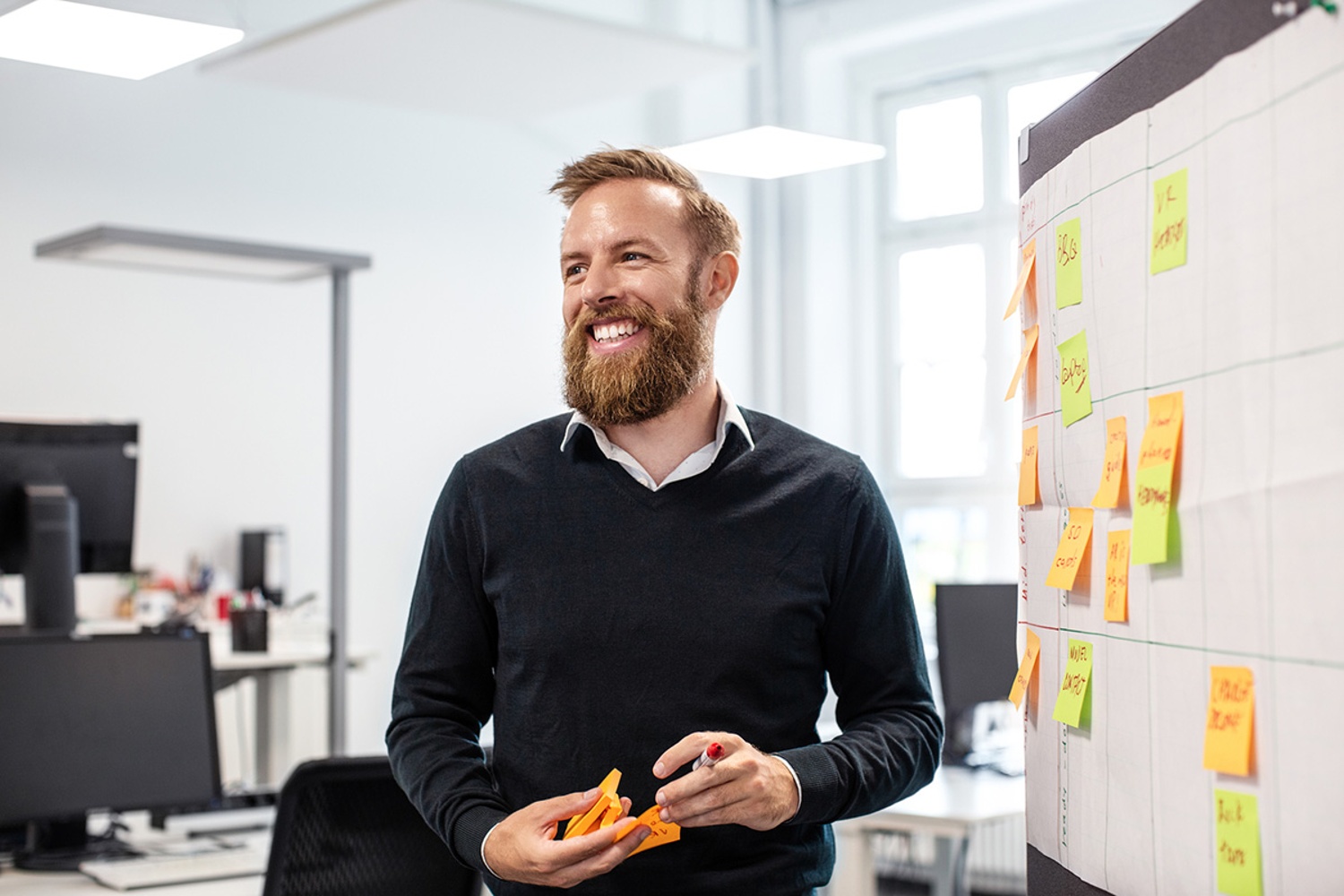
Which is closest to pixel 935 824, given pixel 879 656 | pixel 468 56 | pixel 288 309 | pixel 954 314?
pixel 879 656

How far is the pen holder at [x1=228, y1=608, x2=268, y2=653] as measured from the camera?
13.9 ft

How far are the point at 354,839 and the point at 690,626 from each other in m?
0.81

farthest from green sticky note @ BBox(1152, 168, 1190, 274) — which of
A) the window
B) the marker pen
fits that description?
the window

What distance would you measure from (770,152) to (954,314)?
2.81 metres

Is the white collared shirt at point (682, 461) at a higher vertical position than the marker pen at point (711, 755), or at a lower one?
higher

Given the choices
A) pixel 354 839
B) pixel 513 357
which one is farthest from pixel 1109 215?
pixel 513 357

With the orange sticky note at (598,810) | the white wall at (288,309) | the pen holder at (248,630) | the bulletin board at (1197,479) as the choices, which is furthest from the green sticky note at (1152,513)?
the white wall at (288,309)

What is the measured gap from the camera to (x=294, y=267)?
356cm

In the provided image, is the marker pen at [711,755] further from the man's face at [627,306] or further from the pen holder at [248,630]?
the pen holder at [248,630]

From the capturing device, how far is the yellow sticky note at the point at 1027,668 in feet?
5.00

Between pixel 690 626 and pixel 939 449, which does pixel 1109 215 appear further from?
pixel 939 449

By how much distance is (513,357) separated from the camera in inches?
246

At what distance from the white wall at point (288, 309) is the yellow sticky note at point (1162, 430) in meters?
4.11

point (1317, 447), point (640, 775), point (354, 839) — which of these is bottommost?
point (354, 839)
